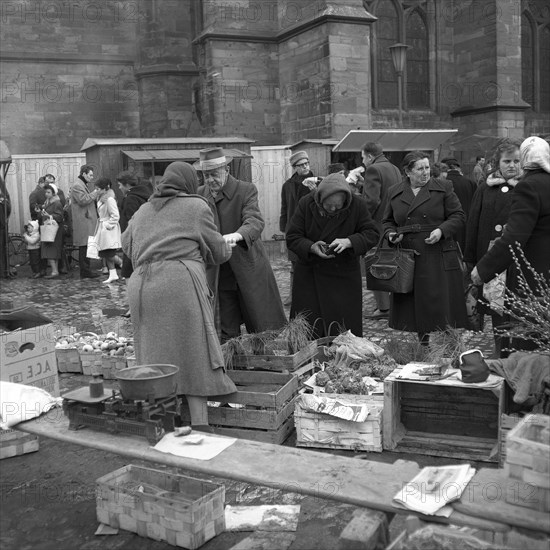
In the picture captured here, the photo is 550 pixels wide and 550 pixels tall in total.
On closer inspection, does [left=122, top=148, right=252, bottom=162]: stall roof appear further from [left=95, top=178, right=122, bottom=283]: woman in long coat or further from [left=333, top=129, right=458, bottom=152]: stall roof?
[left=95, top=178, right=122, bottom=283]: woman in long coat

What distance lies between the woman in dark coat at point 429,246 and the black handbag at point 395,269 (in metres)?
0.07

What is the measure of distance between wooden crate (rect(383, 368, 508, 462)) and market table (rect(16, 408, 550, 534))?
4.91 feet

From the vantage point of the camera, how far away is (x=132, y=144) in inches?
687

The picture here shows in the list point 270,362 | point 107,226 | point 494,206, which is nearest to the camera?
point 270,362

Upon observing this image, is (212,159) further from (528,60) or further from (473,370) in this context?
(528,60)

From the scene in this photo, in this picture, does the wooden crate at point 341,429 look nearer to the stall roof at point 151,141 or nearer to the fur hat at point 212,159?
the fur hat at point 212,159

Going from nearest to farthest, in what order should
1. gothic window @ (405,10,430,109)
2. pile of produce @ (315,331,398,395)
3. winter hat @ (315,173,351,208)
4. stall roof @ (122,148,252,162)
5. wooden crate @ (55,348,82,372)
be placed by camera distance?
1. pile of produce @ (315,331,398,395)
2. winter hat @ (315,173,351,208)
3. wooden crate @ (55,348,82,372)
4. stall roof @ (122,148,252,162)
5. gothic window @ (405,10,430,109)

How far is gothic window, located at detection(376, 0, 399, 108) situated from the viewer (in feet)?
72.4

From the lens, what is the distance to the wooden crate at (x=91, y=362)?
24.9ft

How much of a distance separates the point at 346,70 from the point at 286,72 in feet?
6.77

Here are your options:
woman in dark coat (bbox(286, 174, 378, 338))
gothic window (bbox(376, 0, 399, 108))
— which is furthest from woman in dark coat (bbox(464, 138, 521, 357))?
gothic window (bbox(376, 0, 399, 108))

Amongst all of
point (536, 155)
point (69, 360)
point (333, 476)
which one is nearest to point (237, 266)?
point (69, 360)

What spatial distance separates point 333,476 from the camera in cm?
361

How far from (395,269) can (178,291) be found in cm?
253
